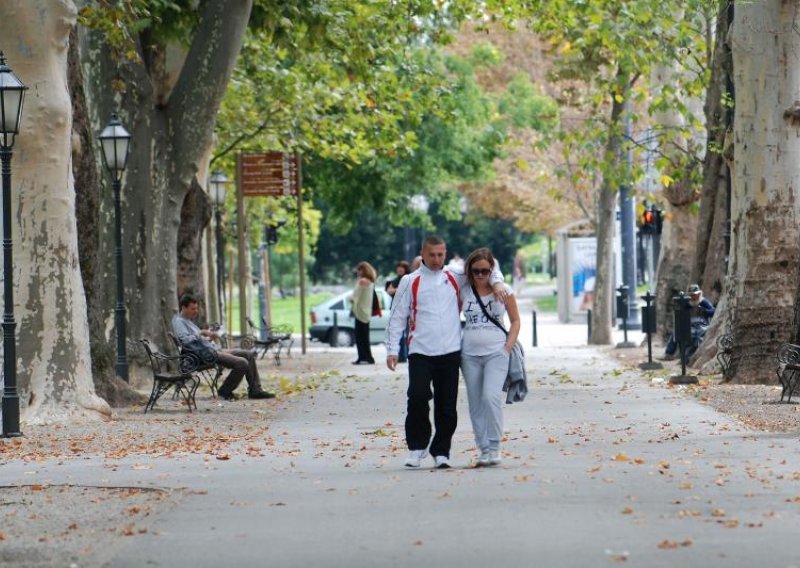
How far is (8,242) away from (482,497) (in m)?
7.03

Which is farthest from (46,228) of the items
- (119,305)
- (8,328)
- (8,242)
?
(119,305)

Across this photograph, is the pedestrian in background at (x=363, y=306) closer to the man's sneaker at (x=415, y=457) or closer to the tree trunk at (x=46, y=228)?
the tree trunk at (x=46, y=228)

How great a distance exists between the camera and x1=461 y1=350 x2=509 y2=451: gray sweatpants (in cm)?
1312

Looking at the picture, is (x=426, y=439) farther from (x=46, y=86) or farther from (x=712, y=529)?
(x=46, y=86)

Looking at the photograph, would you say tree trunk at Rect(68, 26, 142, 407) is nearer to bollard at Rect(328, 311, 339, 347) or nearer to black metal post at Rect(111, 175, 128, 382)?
black metal post at Rect(111, 175, 128, 382)

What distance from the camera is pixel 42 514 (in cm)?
1098

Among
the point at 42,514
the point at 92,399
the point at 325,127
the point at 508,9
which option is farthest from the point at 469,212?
the point at 42,514

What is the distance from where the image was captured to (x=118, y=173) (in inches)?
919

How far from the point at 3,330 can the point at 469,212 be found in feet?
→ 221

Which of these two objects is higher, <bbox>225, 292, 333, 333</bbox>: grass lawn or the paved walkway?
<bbox>225, 292, 333, 333</bbox>: grass lawn

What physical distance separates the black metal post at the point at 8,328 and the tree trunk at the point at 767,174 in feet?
30.5

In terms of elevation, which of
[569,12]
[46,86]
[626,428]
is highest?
[569,12]

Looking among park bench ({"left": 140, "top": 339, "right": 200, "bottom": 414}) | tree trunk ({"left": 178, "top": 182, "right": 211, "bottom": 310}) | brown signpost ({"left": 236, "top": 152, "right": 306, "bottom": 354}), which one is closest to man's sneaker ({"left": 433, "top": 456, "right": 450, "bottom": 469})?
park bench ({"left": 140, "top": 339, "right": 200, "bottom": 414})

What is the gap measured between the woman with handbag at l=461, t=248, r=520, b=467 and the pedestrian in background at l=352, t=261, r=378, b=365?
1921 centimetres
